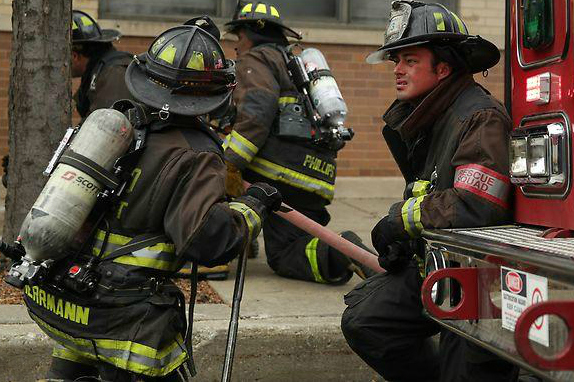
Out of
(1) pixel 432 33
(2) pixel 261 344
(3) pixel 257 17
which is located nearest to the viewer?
(1) pixel 432 33

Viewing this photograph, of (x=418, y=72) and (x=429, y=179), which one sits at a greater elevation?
(x=418, y=72)

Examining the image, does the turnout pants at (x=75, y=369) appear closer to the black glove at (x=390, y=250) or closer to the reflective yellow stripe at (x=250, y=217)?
the reflective yellow stripe at (x=250, y=217)

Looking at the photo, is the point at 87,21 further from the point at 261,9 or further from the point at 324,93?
the point at 324,93

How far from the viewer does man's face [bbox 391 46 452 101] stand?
13.5 ft

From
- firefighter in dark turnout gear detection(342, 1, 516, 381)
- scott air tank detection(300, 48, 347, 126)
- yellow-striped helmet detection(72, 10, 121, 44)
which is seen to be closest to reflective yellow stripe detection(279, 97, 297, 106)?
scott air tank detection(300, 48, 347, 126)

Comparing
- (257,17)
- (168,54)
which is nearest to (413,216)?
(168,54)

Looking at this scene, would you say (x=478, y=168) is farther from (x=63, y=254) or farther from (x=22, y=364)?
(x=22, y=364)

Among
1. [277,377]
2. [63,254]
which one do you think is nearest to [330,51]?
[277,377]

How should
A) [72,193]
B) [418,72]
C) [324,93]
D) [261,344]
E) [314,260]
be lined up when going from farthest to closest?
[324,93] < [314,260] < [261,344] < [418,72] < [72,193]

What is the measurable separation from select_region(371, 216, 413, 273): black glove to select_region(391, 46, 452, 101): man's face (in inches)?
22.8

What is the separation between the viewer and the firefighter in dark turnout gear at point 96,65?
669 cm

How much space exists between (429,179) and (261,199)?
2.58ft

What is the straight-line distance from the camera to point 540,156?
3285 millimetres

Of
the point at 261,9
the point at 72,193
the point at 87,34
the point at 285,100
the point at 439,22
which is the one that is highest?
the point at 261,9
